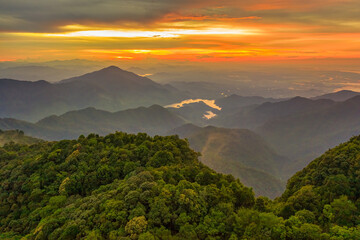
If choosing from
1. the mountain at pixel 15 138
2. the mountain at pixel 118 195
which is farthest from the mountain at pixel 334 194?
the mountain at pixel 15 138

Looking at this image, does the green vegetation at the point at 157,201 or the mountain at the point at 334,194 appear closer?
the green vegetation at the point at 157,201

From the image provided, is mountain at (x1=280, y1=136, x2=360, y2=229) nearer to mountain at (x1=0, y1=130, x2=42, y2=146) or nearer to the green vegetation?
the green vegetation

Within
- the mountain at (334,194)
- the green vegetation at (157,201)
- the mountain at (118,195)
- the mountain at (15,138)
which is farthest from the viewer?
the mountain at (15,138)

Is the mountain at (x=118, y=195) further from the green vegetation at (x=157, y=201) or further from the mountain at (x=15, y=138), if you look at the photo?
the mountain at (x=15, y=138)

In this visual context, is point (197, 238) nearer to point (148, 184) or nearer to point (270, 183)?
point (148, 184)

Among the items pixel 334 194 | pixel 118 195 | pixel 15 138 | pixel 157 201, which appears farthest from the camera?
pixel 15 138

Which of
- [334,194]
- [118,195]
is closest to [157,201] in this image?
[118,195]

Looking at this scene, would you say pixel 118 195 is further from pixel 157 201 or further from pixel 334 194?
pixel 334 194

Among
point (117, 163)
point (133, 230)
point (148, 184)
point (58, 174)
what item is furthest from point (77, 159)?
point (133, 230)
